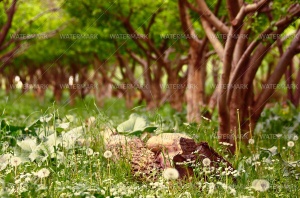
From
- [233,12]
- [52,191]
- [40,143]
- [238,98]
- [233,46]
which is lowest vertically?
[52,191]

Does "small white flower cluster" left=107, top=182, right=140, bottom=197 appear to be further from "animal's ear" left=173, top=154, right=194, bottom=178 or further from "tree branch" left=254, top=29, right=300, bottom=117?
"tree branch" left=254, top=29, right=300, bottom=117

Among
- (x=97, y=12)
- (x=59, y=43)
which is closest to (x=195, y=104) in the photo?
(x=97, y=12)

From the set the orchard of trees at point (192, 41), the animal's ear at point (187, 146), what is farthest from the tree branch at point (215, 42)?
the animal's ear at point (187, 146)

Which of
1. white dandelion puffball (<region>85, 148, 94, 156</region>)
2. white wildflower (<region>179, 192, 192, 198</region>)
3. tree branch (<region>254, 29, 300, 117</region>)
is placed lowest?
white wildflower (<region>179, 192, 192, 198</region>)

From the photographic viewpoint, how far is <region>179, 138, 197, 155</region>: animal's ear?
6340 mm

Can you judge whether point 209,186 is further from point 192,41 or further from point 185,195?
point 192,41

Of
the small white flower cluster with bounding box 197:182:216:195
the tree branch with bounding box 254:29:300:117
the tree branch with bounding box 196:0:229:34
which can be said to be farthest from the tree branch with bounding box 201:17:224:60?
the small white flower cluster with bounding box 197:182:216:195

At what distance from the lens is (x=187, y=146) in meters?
6.38

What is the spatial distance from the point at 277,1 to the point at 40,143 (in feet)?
17.4

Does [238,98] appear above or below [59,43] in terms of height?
below

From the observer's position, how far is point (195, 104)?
14.2 metres

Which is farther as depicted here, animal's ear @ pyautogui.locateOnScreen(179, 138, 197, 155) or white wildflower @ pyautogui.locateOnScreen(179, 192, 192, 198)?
animal's ear @ pyautogui.locateOnScreen(179, 138, 197, 155)

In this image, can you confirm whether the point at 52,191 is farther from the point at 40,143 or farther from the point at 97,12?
the point at 97,12

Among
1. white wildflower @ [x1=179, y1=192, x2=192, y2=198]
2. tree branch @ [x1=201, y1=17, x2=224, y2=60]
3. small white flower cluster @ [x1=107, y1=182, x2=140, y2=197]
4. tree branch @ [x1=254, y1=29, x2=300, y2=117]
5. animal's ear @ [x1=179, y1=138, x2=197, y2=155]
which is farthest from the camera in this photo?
tree branch @ [x1=201, y1=17, x2=224, y2=60]
